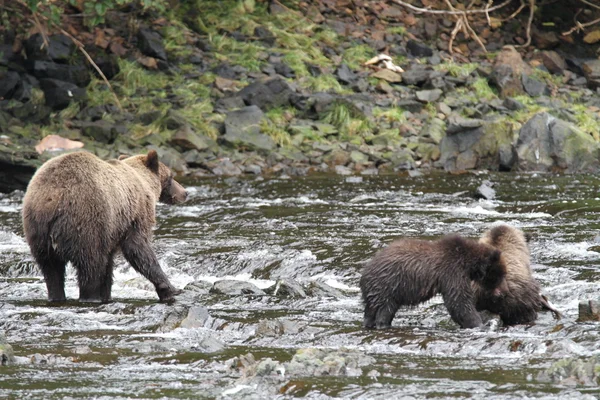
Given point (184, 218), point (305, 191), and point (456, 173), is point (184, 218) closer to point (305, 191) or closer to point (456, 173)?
point (305, 191)

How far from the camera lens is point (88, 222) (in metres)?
10.6

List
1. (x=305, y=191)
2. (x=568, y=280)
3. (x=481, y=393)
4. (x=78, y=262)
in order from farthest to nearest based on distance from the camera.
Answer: (x=305, y=191) < (x=568, y=280) < (x=78, y=262) < (x=481, y=393)

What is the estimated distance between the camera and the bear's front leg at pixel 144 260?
11.4 metres

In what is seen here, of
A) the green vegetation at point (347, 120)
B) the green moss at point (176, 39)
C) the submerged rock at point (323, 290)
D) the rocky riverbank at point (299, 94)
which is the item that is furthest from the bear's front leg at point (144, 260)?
the green moss at point (176, 39)

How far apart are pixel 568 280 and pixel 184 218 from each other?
703 cm

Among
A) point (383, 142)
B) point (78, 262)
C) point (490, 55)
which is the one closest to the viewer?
point (78, 262)

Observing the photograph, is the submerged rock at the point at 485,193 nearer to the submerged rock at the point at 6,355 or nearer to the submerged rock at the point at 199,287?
the submerged rock at the point at 199,287

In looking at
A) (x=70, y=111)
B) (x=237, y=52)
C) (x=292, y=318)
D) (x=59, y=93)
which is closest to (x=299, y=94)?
(x=237, y=52)

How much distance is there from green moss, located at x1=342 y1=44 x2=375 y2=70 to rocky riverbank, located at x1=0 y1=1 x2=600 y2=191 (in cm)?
4

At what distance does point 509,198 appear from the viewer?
18250mm

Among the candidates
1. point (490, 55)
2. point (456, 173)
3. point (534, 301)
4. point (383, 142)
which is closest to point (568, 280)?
point (534, 301)

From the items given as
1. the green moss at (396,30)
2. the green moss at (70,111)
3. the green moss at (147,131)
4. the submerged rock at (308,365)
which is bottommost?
the green moss at (147,131)

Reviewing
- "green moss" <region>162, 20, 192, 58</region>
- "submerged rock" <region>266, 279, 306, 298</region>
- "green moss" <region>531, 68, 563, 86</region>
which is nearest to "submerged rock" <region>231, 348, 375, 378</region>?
"submerged rock" <region>266, 279, 306, 298</region>

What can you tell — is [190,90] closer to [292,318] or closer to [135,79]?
[135,79]
